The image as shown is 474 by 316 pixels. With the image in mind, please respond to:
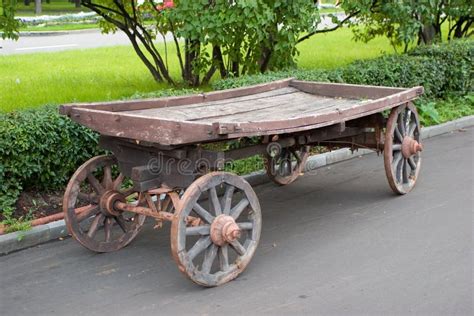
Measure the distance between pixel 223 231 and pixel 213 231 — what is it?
7cm

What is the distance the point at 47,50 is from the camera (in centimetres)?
2017

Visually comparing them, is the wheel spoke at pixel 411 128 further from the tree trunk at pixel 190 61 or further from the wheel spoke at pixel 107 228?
the tree trunk at pixel 190 61

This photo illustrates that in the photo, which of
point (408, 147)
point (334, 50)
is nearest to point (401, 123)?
point (408, 147)

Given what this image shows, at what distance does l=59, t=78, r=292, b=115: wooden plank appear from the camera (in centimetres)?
557

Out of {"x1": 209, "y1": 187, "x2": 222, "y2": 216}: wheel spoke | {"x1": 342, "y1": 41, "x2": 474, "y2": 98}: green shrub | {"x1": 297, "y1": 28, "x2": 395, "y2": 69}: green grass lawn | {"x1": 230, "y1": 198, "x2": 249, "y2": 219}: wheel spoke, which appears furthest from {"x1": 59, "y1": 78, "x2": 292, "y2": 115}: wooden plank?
{"x1": 297, "y1": 28, "x2": 395, "y2": 69}: green grass lawn

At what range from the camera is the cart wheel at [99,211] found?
18.6 ft

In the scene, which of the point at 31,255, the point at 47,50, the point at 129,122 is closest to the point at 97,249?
the point at 31,255

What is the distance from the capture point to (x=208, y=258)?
504 centimetres

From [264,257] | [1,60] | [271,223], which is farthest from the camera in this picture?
[1,60]

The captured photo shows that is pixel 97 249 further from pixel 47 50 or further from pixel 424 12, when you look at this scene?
pixel 47 50

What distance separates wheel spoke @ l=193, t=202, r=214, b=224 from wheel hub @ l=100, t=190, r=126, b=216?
3.76 feet

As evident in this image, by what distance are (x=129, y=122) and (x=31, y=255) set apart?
1.66 m

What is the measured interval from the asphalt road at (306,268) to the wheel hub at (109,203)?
36 cm

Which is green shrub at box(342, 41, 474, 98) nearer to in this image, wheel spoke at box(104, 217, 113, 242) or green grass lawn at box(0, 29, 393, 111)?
green grass lawn at box(0, 29, 393, 111)
